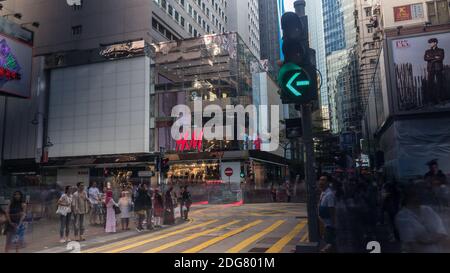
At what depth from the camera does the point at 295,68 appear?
17.2 feet

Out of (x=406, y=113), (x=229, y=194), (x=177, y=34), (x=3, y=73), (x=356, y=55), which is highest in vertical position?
(x=177, y=34)

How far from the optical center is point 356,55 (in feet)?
105

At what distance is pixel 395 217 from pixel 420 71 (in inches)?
702

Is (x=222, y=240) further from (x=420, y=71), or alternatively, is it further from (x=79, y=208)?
(x=420, y=71)

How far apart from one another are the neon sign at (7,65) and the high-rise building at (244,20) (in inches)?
1734

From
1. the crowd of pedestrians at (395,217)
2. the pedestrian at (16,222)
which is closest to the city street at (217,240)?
the crowd of pedestrians at (395,217)

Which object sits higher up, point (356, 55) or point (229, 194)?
point (356, 55)

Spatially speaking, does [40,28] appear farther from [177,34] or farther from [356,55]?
[356,55]

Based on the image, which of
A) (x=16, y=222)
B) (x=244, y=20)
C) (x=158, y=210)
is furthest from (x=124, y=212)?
(x=244, y=20)

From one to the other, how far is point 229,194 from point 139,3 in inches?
1009

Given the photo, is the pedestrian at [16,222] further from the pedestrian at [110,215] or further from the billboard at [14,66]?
the billboard at [14,66]

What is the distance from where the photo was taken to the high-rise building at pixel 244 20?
229ft
